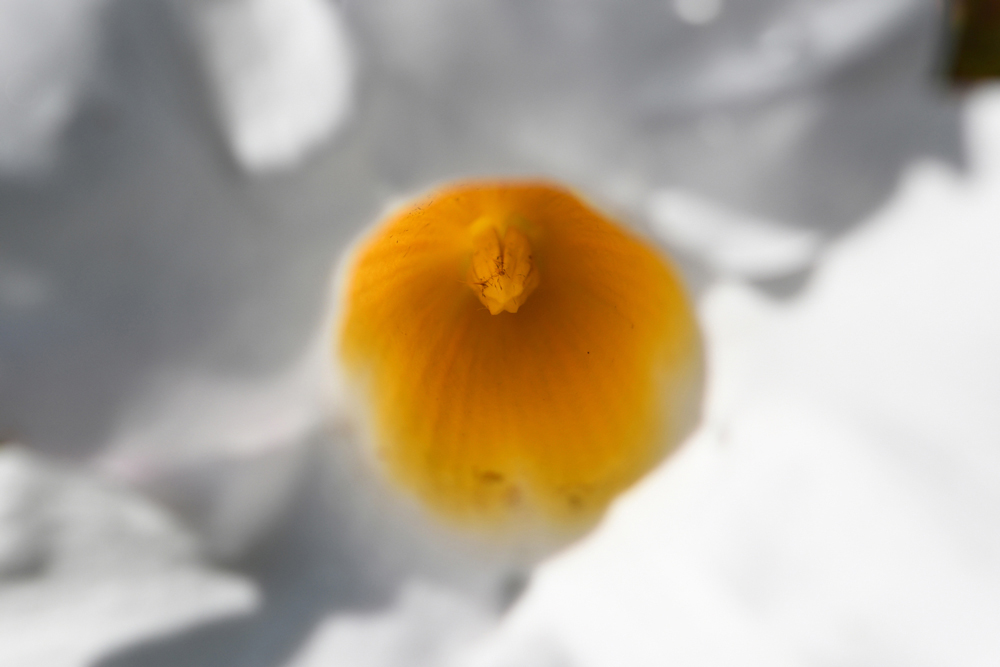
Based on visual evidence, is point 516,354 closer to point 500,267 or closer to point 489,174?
point 500,267

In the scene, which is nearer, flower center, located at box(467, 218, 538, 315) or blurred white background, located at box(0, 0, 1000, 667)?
blurred white background, located at box(0, 0, 1000, 667)

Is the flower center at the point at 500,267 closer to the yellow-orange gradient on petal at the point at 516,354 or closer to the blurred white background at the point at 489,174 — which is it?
the yellow-orange gradient on petal at the point at 516,354

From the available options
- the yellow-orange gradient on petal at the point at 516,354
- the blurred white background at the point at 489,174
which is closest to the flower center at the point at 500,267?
the yellow-orange gradient on petal at the point at 516,354

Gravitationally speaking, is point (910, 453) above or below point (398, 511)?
below

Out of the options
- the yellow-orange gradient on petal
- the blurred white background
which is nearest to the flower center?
the yellow-orange gradient on petal

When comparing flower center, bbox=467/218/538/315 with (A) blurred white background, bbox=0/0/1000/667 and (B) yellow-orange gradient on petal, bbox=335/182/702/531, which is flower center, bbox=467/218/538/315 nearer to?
(B) yellow-orange gradient on petal, bbox=335/182/702/531

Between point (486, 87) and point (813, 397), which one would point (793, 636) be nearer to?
point (813, 397)

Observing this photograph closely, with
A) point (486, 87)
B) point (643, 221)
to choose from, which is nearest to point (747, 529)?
point (643, 221)

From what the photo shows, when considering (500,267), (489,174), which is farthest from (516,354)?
(489,174)
